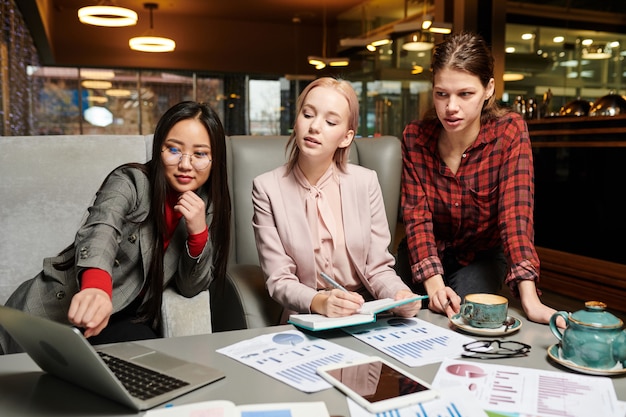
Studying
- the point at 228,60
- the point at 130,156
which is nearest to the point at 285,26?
the point at 228,60

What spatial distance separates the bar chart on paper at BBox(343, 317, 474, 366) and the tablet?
81 millimetres

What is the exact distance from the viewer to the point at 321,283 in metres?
1.74

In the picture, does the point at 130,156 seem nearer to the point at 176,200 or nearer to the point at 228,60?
the point at 176,200

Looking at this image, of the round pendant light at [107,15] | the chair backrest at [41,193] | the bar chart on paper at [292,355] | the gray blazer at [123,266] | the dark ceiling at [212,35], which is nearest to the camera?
the bar chart on paper at [292,355]

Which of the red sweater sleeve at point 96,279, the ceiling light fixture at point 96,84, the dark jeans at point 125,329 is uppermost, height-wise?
the ceiling light fixture at point 96,84

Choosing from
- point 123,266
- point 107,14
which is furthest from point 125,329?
point 107,14

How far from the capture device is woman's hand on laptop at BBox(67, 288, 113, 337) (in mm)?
1178

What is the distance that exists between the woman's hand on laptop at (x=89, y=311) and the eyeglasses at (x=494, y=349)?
0.74 m

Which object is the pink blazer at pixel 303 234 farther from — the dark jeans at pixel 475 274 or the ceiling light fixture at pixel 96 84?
the ceiling light fixture at pixel 96 84

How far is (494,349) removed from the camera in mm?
1195

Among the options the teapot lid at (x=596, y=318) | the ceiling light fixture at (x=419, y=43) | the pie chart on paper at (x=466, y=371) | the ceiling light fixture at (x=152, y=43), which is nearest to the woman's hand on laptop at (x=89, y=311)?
the pie chart on paper at (x=466, y=371)

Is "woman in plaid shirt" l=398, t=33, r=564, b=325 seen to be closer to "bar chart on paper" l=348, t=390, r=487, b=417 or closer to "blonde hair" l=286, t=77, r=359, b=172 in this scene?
"blonde hair" l=286, t=77, r=359, b=172

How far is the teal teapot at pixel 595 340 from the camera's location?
106 centimetres

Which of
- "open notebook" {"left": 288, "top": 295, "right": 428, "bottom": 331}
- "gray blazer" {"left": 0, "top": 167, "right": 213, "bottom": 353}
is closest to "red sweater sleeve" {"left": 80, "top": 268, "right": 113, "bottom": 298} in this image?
"gray blazer" {"left": 0, "top": 167, "right": 213, "bottom": 353}
